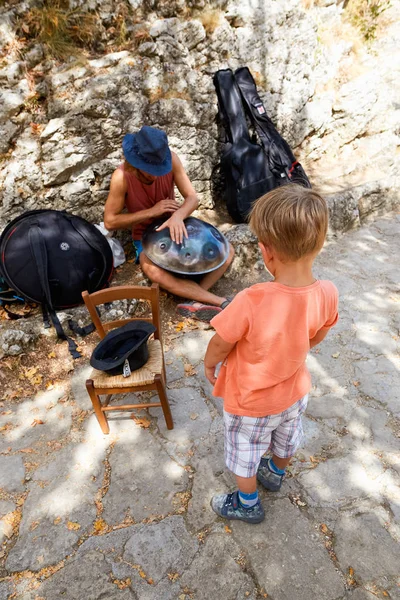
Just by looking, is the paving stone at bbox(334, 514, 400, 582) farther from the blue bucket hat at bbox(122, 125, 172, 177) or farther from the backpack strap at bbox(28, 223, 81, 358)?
the blue bucket hat at bbox(122, 125, 172, 177)

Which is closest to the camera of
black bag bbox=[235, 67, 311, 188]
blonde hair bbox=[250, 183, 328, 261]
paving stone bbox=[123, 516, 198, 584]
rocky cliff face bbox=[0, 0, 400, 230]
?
blonde hair bbox=[250, 183, 328, 261]

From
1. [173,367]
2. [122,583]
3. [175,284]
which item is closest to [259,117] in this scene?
[175,284]

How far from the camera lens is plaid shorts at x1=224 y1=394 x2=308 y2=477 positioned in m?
1.72

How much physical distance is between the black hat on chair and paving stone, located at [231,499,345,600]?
1.12 m

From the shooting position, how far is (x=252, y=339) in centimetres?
145

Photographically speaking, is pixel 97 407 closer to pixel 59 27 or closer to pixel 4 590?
pixel 4 590

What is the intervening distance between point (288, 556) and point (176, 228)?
2666 millimetres

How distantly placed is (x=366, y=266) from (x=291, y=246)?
12.0 ft

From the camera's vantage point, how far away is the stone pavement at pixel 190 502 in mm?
1855

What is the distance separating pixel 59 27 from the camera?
376cm

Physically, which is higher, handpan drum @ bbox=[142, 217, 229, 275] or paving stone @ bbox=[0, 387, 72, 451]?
handpan drum @ bbox=[142, 217, 229, 275]

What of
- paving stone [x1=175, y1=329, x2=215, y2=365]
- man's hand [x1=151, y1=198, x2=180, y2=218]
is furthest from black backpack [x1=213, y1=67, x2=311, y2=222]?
paving stone [x1=175, y1=329, x2=215, y2=365]

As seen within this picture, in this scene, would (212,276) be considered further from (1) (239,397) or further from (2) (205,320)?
(1) (239,397)

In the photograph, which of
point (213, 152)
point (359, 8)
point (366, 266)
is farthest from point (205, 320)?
point (359, 8)
